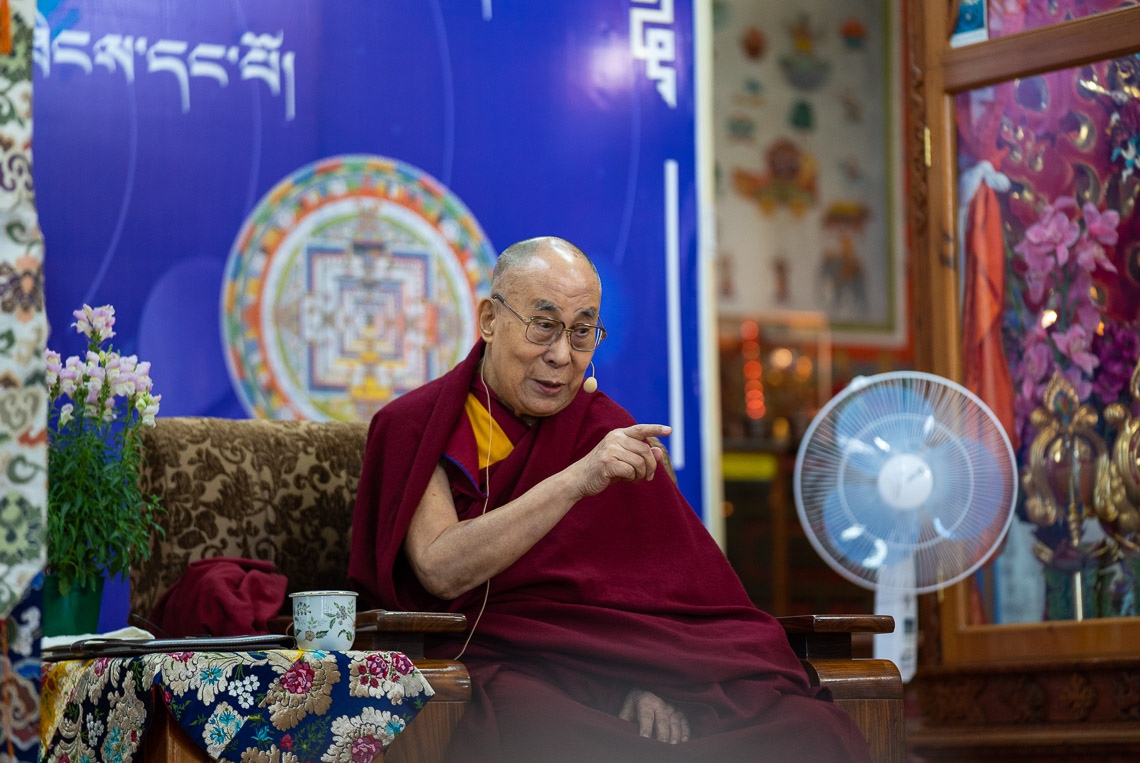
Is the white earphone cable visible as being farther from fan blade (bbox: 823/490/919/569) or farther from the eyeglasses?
fan blade (bbox: 823/490/919/569)

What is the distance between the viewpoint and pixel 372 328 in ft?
14.2

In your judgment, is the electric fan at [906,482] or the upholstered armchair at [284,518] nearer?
the upholstered armchair at [284,518]

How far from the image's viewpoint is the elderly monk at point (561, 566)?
7.55ft

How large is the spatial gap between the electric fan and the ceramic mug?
61.5 inches

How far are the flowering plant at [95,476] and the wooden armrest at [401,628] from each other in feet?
2.07

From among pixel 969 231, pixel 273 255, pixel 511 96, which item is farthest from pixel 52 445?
pixel 969 231

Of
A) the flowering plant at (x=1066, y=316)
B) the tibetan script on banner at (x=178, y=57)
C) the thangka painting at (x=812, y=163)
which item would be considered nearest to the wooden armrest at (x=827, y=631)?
the flowering plant at (x=1066, y=316)

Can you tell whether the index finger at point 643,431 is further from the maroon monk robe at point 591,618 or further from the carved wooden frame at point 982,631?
the carved wooden frame at point 982,631

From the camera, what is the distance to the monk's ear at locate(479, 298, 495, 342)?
2.82 m

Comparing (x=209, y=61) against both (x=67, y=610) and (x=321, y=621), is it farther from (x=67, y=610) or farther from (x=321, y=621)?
(x=321, y=621)

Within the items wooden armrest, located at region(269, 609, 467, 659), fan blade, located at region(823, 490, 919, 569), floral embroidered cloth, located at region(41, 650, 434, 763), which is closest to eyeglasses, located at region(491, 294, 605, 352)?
wooden armrest, located at region(269, 609, 467, 659)

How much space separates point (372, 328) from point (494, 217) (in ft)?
1.75

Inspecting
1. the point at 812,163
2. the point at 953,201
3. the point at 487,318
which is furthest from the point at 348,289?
the point at 812,163

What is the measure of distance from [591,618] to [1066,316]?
2145 millimetres
